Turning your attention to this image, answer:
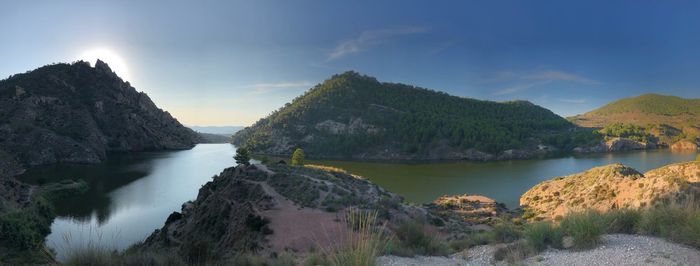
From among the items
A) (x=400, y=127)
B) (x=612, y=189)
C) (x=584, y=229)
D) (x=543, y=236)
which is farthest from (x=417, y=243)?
(x=400, y=127)

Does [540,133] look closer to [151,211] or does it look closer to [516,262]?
[151,211]

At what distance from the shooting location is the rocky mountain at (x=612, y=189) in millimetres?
19739

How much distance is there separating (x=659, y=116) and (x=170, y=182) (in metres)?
163

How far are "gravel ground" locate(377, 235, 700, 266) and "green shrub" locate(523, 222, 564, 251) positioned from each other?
0.21 m

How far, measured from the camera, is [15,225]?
16938 millimetres

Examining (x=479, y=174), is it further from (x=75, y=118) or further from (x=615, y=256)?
(x=75, y=118)

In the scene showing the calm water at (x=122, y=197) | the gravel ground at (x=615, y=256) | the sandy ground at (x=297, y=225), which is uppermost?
the gravel ground at (x=615, y=256)

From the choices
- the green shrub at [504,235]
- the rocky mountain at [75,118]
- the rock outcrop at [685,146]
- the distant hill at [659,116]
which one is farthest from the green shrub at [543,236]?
the distant hill at [659,116]

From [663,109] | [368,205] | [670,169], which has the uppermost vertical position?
[663,109]

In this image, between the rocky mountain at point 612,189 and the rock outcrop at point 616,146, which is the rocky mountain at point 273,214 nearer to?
the rocky mountain at point 612,189

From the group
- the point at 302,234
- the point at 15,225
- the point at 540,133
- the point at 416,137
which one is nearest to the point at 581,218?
the point at 302,234

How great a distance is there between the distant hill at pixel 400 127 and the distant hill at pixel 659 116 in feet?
75.3

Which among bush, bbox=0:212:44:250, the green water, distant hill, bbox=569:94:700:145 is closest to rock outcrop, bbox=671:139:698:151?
distant hill, bbox=569:94:700:145

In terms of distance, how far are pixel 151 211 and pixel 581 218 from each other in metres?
38.8
